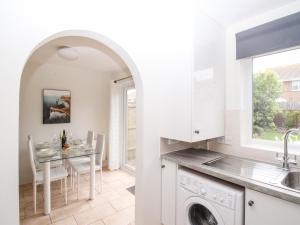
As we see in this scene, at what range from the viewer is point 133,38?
1.61 m

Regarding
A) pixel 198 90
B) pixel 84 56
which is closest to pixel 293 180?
pixel 198 90

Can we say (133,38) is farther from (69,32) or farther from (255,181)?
(255,181)

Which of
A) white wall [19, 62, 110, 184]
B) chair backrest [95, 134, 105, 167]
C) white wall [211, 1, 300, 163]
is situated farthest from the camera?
white wall [19, 62, 110, 184]

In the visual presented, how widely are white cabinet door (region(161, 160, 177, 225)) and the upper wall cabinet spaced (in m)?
0.33

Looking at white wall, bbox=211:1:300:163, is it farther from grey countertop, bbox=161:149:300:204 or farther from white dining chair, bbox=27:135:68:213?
white dining chair, bbox=27:135:68:213

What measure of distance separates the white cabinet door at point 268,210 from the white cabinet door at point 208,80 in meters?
0.62

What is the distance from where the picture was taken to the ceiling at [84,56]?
237 centimetres

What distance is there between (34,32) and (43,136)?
2.73 m

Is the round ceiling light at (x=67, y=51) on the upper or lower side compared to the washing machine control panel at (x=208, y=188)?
upper

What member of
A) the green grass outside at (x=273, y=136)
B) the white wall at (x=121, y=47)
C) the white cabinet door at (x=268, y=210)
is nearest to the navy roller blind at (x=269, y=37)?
the white wall at (x=121, y=47)

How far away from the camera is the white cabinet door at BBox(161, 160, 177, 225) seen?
1695mm

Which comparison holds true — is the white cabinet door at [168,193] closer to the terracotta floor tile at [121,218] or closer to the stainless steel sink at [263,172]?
the stainless steel sink at [263,172]

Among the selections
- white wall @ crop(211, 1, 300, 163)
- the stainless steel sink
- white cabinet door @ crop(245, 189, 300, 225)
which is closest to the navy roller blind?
white wall @ crop(211, 1, 300, 163)

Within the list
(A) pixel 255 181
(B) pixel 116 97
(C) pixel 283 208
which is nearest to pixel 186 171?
(A) pixel 255 181
